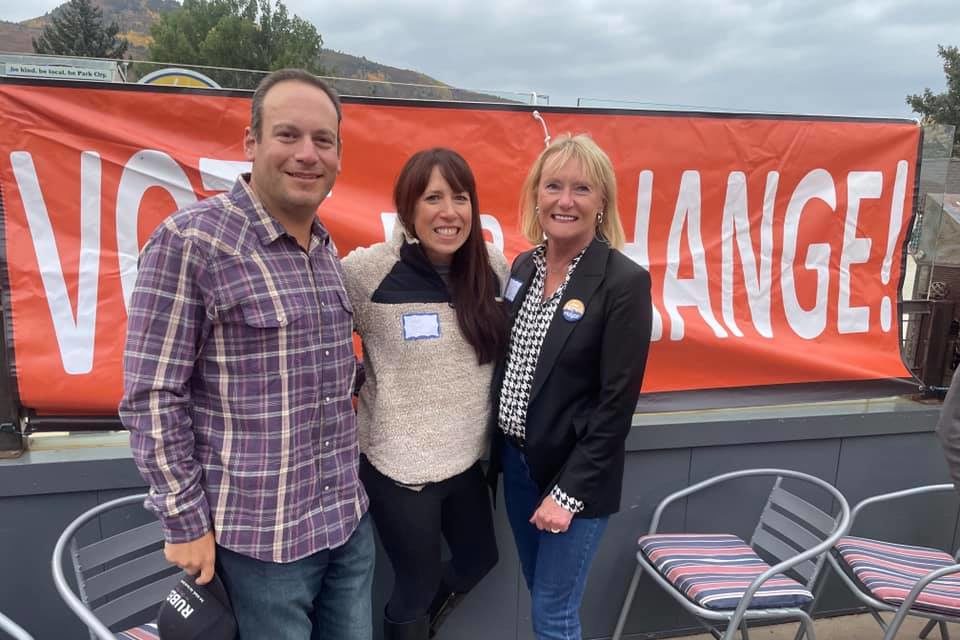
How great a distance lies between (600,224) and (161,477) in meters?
1.25

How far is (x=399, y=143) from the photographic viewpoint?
2279 millimetres

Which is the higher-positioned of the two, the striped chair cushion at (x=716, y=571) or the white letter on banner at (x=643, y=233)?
the white letter on banner at (x=643, y=233)

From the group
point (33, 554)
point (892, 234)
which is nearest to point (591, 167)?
point (892, 234)

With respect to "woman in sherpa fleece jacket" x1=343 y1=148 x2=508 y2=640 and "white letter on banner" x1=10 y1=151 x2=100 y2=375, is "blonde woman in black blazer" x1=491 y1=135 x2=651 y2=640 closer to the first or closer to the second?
"woman in sherpa fleece jacket" x1=343 y1=148 x2=508 y2=640

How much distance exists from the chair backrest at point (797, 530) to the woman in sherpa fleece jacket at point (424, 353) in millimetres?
1261

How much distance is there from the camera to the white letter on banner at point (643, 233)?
2.51 meters

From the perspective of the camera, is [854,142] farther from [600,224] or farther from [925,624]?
[925,624]

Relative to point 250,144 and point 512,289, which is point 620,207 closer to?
Answer: point 512,289

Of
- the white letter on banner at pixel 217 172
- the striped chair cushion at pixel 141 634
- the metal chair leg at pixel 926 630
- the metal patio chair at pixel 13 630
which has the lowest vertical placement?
the metal chair leg at pixel 926 630

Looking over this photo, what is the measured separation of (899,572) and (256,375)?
7.44 ft

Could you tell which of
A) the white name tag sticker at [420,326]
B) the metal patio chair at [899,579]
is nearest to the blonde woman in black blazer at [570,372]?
the white name tag sticker at [420,326]

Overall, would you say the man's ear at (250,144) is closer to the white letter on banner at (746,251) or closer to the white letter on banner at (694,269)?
the white letter on banner at (694,269)

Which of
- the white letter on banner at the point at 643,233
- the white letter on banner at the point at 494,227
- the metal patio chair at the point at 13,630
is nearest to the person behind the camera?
the metal patio chair at the point at 13,630

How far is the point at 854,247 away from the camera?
269 centimetres
